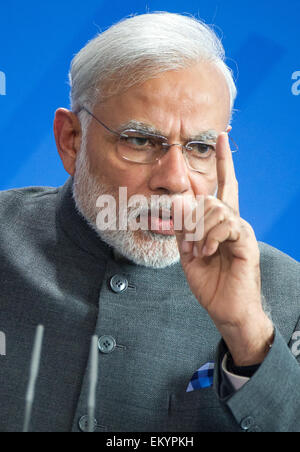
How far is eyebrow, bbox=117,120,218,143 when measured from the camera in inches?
63.8

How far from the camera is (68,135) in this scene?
1.92 metres

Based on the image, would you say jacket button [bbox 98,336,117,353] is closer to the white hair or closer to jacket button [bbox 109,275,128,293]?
jacket button [bbox 109,275,128,293]

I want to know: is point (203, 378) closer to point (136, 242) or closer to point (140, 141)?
point (136, 242)

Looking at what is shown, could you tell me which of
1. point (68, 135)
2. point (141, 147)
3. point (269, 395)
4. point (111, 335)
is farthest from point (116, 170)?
point (269, 395)

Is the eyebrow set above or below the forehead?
below

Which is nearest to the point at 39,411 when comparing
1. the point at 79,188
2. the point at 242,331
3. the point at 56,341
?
the point at 56,341

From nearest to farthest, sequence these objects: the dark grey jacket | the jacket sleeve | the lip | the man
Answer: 1. the jacket sleeve
2. the man
3. the dark grey jacket
4. the lip

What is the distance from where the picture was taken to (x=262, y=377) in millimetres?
1246

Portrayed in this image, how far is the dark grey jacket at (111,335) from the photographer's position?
4.86 ft

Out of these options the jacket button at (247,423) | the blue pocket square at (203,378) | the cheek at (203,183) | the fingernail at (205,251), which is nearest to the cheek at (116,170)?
the cheek at (203,183)

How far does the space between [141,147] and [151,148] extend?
30 millimetres

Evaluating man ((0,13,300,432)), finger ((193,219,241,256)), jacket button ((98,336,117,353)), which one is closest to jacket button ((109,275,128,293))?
man ((0,13,300,432))
